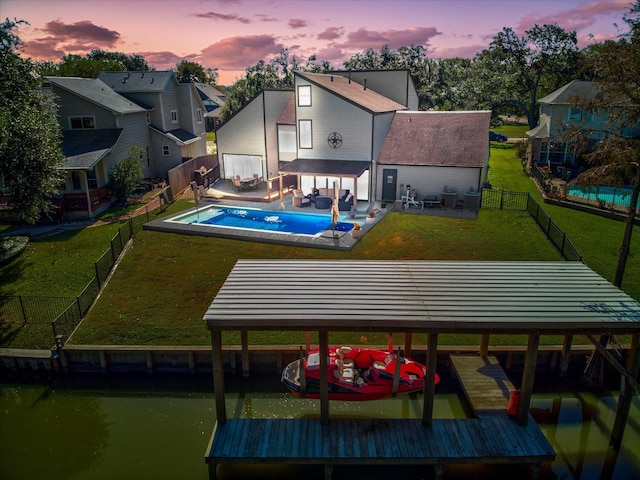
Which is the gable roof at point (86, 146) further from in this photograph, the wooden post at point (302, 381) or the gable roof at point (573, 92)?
the gable roof at point (573, 92)

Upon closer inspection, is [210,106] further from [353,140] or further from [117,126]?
[353,140]

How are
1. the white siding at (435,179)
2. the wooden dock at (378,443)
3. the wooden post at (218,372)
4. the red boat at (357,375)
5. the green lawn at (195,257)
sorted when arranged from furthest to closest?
1. the white siding at (435,179)
2. the green lawn at (195,257)
3. the red boat at (357,375)
4. the wooden post at (218,372)
5. the wooden dock at (378,443)

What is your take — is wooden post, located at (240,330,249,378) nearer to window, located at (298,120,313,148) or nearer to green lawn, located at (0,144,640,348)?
green lawn, located at (0,144,640,348)

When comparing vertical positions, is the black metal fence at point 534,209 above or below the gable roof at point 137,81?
below

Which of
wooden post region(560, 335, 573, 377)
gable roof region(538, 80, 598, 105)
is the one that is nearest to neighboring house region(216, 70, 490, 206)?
gable roof region(538, 80, 598, 105)

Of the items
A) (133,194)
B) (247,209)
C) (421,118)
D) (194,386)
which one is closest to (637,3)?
(194,386)

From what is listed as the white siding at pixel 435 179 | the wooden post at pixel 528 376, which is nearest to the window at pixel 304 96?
the white siding at pixel 435 179

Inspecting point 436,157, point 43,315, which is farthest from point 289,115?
point 43,315
